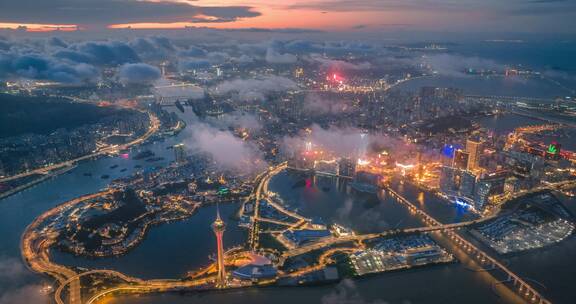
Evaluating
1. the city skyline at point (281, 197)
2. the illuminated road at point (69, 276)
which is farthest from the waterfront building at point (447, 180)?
the illuminated road at point (69, 276)

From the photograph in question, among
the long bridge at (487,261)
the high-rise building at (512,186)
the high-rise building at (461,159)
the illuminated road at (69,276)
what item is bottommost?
the illuminated road at (69,276)

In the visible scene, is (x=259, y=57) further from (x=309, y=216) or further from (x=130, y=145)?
(x=309, y=216)

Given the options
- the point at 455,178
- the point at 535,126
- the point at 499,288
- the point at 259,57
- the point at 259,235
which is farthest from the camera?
the point at 259,57

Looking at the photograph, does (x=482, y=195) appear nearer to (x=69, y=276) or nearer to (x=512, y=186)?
(x=512, y=186)

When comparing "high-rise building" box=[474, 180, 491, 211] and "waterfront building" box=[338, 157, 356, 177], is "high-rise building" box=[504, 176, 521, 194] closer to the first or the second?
"high-rise building" box=[474, 180, 491, 211]

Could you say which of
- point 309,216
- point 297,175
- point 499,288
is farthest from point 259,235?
point 499,288

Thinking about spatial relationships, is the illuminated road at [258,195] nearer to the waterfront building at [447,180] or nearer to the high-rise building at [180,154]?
the high-rise building at [180,154]

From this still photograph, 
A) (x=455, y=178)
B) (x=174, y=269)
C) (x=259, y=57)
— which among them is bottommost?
(x=174, y=269)
